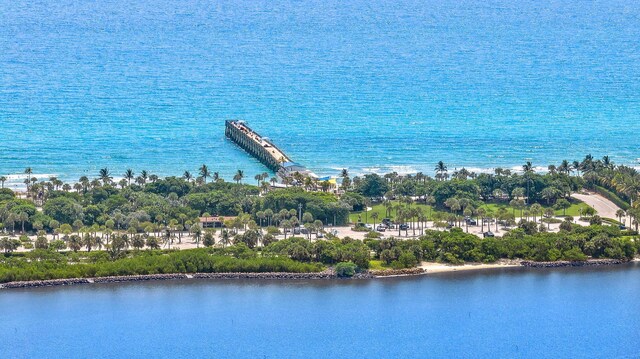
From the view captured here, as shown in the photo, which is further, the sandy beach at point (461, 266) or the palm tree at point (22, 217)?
the palm tree at point (22, 217)

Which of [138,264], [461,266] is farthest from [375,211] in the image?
[138,264]

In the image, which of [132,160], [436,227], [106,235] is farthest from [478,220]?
[132,160]

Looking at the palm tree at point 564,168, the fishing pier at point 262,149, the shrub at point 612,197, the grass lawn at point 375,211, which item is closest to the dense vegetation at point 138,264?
the grass lawn at point 375,211

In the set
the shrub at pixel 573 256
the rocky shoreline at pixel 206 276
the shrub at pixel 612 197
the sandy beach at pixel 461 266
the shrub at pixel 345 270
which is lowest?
the rocky shoreline at pixel 206 276

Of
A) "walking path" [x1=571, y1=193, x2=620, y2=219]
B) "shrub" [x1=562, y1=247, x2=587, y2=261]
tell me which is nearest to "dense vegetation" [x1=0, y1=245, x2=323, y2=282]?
"shrub" [x1=562, y1=247, x2=587, y2=261]

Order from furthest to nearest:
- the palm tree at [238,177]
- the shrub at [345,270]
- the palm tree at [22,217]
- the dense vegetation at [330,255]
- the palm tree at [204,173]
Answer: the palm tree at [204,173]
the palm tree at [238,177]
the palm tree at [22,217]
the shrub at [345,270]
the dense vegetation at [330,255]

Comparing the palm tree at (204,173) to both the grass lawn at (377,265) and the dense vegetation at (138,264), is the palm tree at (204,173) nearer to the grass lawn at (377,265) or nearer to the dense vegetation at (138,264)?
the dense vegetation at (138,264)
